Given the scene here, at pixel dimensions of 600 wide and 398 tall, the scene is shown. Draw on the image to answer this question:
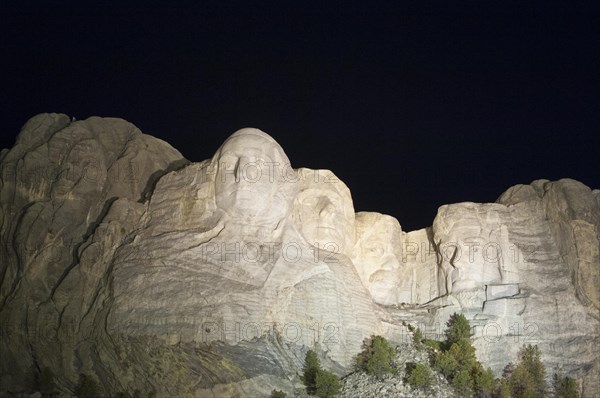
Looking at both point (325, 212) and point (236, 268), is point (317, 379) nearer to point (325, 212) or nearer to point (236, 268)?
point (236, 268)

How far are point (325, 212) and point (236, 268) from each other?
16.7 feet

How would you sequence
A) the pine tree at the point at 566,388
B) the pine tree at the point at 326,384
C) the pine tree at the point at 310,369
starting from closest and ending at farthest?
the pine tree at the point at 326,384, the pine tree at the point at 310,369, the pine tree at the point at 566,388

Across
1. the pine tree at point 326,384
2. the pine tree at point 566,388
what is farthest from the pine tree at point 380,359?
the pine tree at point 566,388

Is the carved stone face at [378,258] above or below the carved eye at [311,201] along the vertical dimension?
below

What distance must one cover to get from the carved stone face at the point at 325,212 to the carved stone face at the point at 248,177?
8.14ft

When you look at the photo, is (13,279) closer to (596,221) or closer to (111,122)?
(111,122)

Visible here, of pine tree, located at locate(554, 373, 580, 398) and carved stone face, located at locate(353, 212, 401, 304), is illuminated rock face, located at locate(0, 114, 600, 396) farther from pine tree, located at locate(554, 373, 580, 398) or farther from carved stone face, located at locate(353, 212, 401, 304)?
pine tree, located at locate(554, 373, 580, 398)

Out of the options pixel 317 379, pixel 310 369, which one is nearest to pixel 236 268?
pixel 310 369

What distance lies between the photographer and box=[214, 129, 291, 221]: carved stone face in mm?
28328

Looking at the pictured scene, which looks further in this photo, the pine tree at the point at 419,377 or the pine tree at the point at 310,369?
the pine tree at the point at 419,377

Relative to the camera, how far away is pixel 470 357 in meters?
29.2

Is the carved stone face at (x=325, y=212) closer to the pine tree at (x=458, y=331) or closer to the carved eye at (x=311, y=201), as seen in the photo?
the carved eye at (x=311, y=201)

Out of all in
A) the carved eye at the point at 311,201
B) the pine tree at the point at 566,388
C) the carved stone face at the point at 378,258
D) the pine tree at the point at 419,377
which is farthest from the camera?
the carved stone face at the point at 378,258

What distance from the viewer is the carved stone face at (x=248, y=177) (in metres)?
28.3
